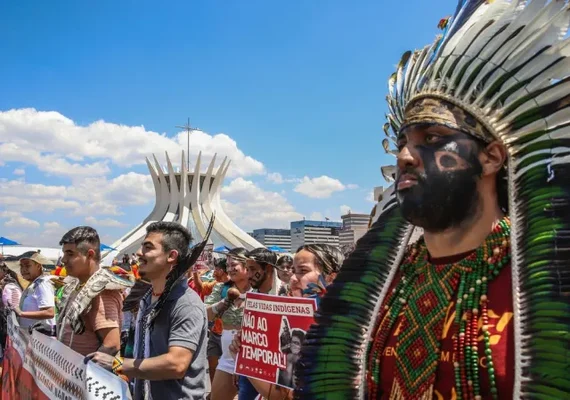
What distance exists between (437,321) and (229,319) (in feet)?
12.7

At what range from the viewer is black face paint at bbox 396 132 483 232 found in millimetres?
1716

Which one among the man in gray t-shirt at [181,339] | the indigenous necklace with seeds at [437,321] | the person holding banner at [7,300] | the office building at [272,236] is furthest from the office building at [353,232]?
the office building at [272,236]

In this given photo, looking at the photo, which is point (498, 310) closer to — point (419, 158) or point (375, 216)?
point (419, 158)

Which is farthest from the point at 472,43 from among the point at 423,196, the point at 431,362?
the point at 431,362

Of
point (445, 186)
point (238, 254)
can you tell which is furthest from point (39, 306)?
point (445, 186)

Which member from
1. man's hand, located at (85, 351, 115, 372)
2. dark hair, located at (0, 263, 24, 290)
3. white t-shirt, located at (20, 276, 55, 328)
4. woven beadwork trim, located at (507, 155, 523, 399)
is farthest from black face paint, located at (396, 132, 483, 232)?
dark hair, located at (0, 263, 24, 290)

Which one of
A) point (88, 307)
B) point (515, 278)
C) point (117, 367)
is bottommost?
point (117, 367)

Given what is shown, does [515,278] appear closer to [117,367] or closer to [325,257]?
[117,367]

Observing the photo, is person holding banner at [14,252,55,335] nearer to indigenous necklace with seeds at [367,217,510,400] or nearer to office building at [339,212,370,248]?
office building at [339,212,370,248]

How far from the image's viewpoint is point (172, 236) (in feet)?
12.7

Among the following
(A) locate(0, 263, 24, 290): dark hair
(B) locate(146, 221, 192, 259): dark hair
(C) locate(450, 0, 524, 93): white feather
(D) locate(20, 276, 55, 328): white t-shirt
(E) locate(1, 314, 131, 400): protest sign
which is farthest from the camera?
(A) locate(0, 263, 24, 290): dark hair

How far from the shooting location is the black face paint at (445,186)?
1716 mm

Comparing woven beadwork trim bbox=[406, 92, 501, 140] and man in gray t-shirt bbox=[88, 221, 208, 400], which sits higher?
woven beadwork trim bbox=[406, 92, 501, 140]

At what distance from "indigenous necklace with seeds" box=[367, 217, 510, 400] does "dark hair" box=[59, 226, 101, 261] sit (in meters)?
3.25
